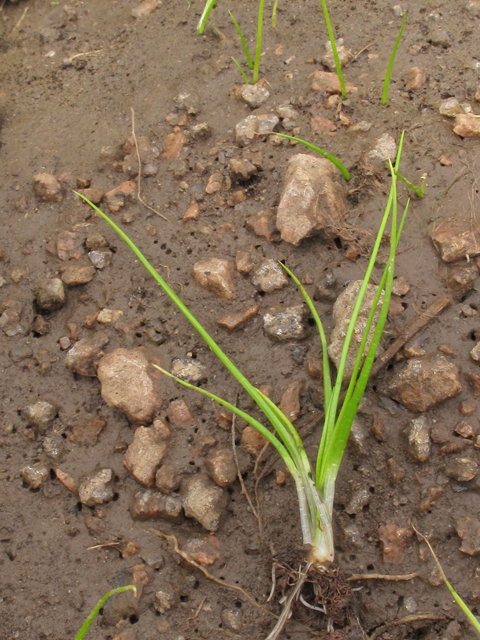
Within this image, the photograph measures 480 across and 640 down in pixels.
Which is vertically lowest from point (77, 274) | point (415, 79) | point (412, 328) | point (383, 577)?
point (383, 577)

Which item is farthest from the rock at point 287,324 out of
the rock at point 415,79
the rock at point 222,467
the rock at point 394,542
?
the rock at point 415,79

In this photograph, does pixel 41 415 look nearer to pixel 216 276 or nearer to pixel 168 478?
pixel 168 478

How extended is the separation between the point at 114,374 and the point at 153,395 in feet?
0.49

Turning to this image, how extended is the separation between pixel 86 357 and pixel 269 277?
2.35ft

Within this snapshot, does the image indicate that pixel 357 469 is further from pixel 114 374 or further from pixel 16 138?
pixel 16 138

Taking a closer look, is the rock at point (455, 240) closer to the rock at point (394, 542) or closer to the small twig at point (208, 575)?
the rock at point (394, 542)

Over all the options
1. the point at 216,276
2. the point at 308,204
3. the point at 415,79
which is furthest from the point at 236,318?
the point at 415,79

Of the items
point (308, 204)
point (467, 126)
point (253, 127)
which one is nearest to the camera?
point (308, 204)

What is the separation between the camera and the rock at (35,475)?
5.59 feet

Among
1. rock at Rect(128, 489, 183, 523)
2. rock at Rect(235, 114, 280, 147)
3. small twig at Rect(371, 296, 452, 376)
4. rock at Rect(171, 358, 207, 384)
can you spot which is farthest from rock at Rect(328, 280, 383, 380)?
rock at Rect(235, 114, 280, 147)

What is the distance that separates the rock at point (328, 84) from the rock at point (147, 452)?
1.55m

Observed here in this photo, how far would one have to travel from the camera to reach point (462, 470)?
155 cm

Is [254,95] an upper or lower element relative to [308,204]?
upper

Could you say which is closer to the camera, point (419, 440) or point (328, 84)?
point (419, 440)
